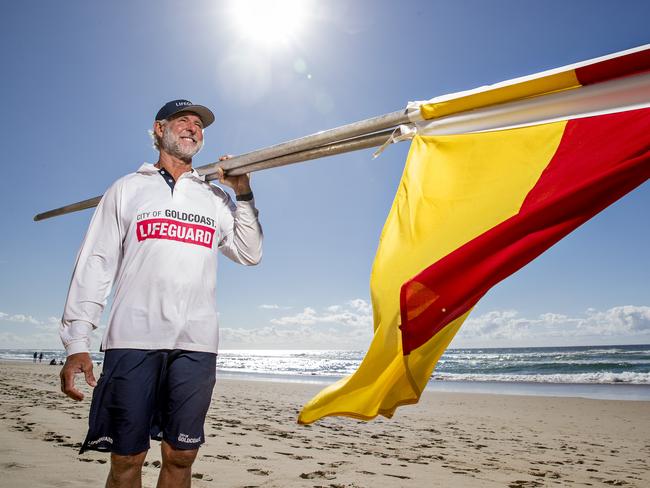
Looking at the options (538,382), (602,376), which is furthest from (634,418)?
(602,376)

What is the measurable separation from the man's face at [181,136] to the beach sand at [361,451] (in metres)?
2.68

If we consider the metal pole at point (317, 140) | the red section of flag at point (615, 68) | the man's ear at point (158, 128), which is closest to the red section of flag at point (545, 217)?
the red section of flag at point (615, 68)

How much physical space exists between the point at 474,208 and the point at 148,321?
5.32 ft

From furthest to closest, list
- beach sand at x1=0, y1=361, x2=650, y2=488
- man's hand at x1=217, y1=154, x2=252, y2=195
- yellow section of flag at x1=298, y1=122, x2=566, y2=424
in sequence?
beach sand at x1=0, y1=361, x2=650, y2=488 < man's hand at x1=217, y1=154, x2=252, y2=195 < yellow section of flag at x1=298, y1=122, x2=566, y2=424

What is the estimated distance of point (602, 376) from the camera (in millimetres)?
21672

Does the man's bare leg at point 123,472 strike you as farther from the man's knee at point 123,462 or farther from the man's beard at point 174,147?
the man's beard at point 174,147

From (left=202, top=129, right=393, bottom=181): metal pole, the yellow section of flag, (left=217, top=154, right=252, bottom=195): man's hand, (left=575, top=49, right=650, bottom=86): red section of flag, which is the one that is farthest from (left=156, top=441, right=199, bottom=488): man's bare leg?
(left=575, top=49, right=650, bottom=86): red section of flag

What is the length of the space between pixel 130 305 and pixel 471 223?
1665mm

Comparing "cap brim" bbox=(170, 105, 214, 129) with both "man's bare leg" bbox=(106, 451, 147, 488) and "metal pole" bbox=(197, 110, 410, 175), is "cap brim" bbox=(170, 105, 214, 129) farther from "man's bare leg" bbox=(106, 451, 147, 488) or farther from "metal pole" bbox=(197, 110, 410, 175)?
"man's bare leg" bbox=(106, 451, 147, 488)

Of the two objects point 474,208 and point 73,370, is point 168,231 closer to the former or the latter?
point 73,370

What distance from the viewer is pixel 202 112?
8.93 feet

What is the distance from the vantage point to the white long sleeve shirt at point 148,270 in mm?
2189

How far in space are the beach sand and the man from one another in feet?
6.00

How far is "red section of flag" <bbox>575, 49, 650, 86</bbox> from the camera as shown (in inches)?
62.2
